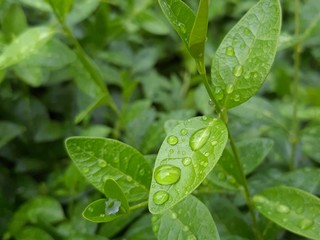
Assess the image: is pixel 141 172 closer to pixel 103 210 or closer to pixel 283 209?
pixel 103 210

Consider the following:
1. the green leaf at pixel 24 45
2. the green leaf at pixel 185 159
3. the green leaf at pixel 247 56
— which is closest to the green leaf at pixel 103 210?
the green leaf at pixel 185 159

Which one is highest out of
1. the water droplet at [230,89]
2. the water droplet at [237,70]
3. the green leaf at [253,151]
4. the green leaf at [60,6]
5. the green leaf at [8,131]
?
the green leaf at [60,6]

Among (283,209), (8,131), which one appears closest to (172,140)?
(283,209)

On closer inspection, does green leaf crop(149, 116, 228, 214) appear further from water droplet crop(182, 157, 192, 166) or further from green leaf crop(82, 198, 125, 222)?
green leaf crop(82, 198, 125, 222)

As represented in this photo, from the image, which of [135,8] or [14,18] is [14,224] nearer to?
[14,18]

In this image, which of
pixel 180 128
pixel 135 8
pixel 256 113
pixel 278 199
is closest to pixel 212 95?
pixel 180 128

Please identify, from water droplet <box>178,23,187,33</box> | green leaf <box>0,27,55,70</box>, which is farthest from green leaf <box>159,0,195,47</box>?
green leaf <box>0,27,55,70</box>

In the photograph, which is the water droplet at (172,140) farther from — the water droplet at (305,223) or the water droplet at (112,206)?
the water droplet at (305,223)
